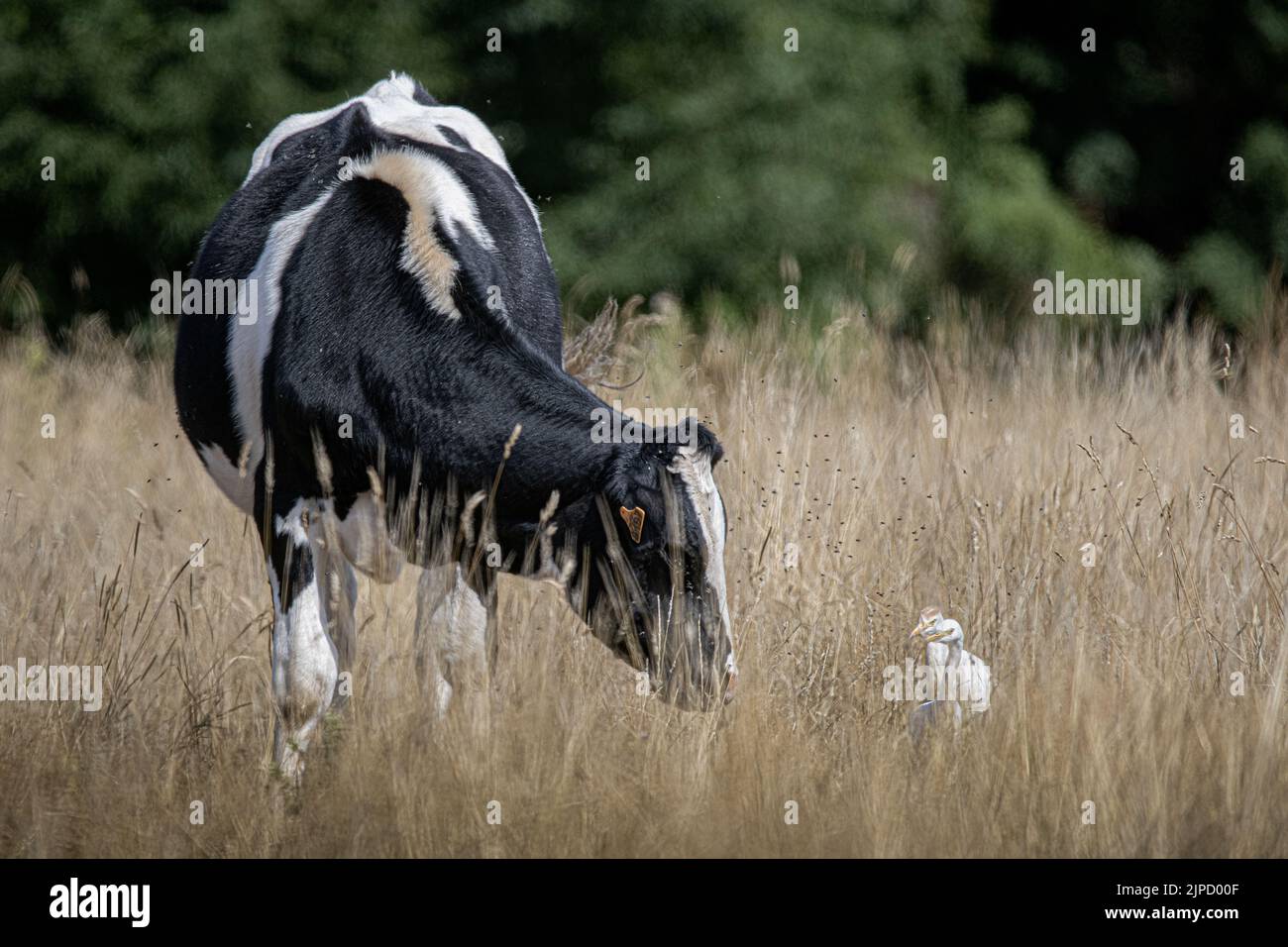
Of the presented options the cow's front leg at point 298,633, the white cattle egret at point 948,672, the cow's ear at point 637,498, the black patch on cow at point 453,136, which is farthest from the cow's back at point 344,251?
the white cattle egret at point 948,672

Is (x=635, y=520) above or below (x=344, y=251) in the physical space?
below

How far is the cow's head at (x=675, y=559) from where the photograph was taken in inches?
143

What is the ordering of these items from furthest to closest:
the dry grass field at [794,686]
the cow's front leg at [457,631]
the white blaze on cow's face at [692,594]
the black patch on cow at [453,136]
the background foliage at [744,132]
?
1. the background foliage at [744,132]
2. the black patch on cow at [453,136]
3. the cow's front leg at [457,631]
4. the white blaze on cow's face at [692,594]
5. the dry grass field at [794,686]

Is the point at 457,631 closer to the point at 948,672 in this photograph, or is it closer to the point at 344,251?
the point at 344,251

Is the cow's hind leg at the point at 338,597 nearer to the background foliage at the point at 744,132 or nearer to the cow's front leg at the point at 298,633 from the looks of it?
the cow's front leg at the point at 298,633

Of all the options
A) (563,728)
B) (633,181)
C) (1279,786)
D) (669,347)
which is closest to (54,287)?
(633,181)

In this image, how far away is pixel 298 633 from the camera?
4301 millimetres

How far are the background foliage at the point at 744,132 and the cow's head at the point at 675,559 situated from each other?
598cm

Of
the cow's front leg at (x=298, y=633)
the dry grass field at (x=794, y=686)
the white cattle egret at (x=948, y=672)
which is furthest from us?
the cow's front leg at (x=298, y=633)

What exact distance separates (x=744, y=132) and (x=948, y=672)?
6016 millimetres

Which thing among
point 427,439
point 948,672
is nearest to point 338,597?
point 427,439

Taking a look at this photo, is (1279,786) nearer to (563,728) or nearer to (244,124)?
(563,728)

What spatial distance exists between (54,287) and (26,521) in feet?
20.9

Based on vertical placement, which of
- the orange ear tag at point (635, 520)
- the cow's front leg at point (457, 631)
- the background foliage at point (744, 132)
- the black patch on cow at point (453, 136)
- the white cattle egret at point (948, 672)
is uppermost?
the background foliage at point (744, 132)
